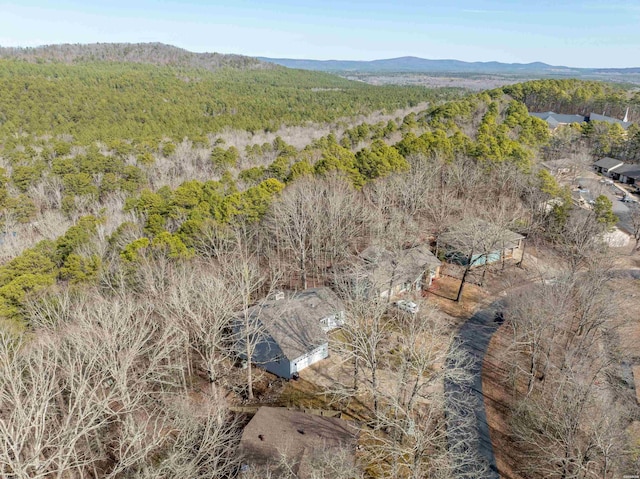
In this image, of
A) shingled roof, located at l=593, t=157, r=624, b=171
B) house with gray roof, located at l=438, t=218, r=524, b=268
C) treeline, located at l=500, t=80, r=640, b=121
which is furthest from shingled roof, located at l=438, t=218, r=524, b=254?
treeline, located at l=500, t=80, r=640, b=121

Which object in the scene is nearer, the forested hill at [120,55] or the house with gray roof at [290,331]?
the house with gray roof at [290,331]

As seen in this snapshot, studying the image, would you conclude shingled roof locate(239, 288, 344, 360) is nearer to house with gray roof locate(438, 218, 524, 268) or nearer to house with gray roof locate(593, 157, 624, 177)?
house with gray roof locate(438, 218, 524, 268)

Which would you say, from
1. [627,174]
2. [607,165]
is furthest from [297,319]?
[607,165]

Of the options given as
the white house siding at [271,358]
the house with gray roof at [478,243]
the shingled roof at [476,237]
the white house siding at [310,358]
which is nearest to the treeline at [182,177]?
the house with gray roof at [478,243]

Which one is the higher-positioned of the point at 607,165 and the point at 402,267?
the point at 607,165

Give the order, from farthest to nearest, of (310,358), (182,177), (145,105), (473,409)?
(145,105) → (182,177) → (310,358) → (473,409)

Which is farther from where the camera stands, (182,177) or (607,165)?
(607,165)

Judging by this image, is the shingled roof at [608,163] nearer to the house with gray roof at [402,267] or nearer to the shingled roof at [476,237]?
the shingled roof at [476,237]

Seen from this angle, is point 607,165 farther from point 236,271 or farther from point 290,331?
point 236,271
